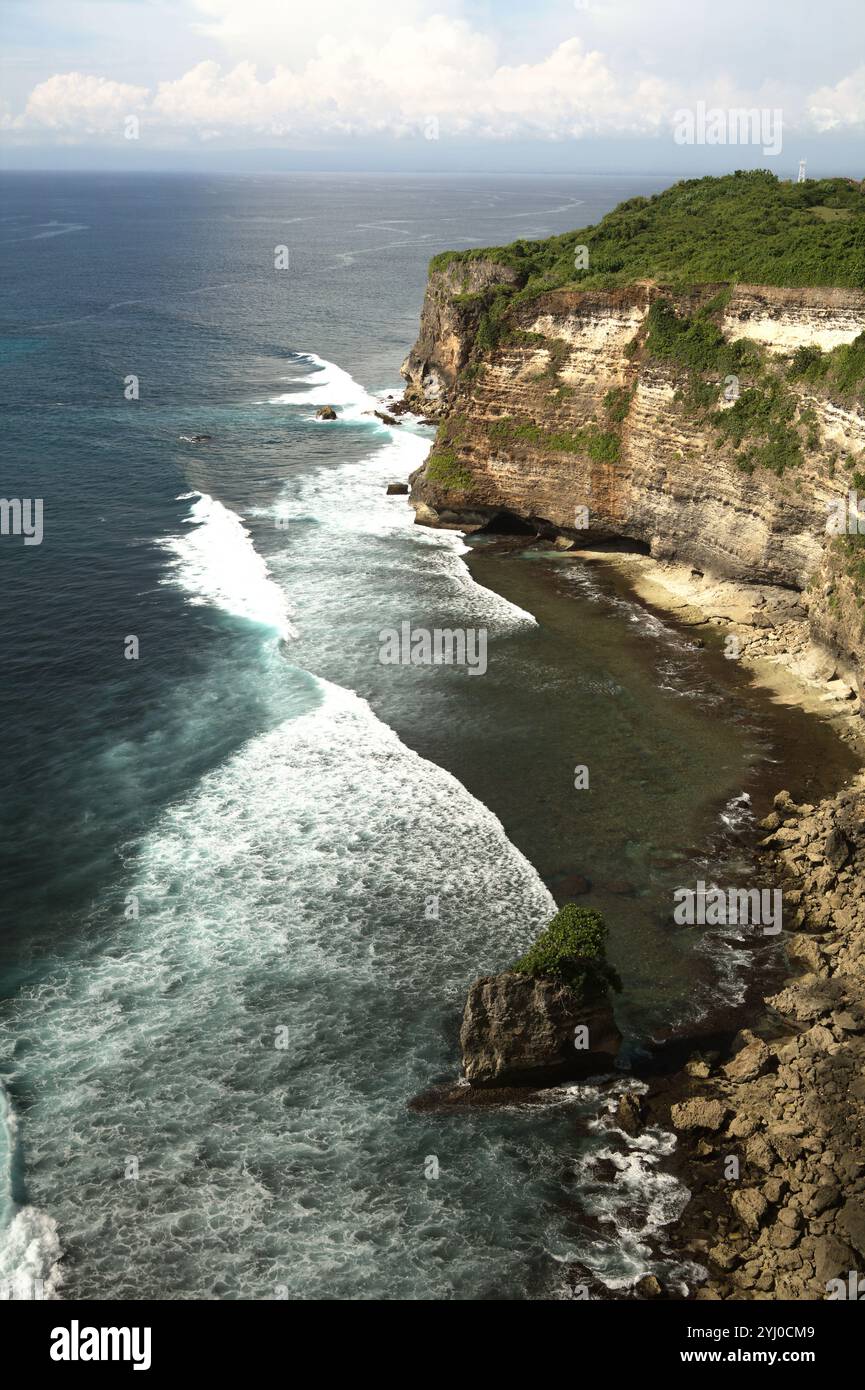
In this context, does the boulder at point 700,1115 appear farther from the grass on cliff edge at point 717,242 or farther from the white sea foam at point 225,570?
the grass on cliff edge at point 717,242

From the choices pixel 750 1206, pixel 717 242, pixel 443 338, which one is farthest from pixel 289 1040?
pixel 443 338

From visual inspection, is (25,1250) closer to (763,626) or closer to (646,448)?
(763,626)

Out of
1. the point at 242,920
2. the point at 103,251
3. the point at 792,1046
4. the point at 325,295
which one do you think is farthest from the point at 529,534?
the point at 103,251

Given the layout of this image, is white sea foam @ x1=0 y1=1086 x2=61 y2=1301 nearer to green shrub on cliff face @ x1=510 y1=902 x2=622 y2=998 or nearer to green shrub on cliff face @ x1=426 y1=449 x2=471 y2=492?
green shrub on cliff face @ x1=510 y1=902 x2=622 y2=998

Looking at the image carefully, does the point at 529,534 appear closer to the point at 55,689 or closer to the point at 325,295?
the point at 55,689

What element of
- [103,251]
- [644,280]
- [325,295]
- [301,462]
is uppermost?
[103,251]

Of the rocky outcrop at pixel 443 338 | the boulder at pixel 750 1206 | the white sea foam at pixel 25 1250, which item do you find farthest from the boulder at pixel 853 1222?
the rocky outcrop at pixel 443 338
